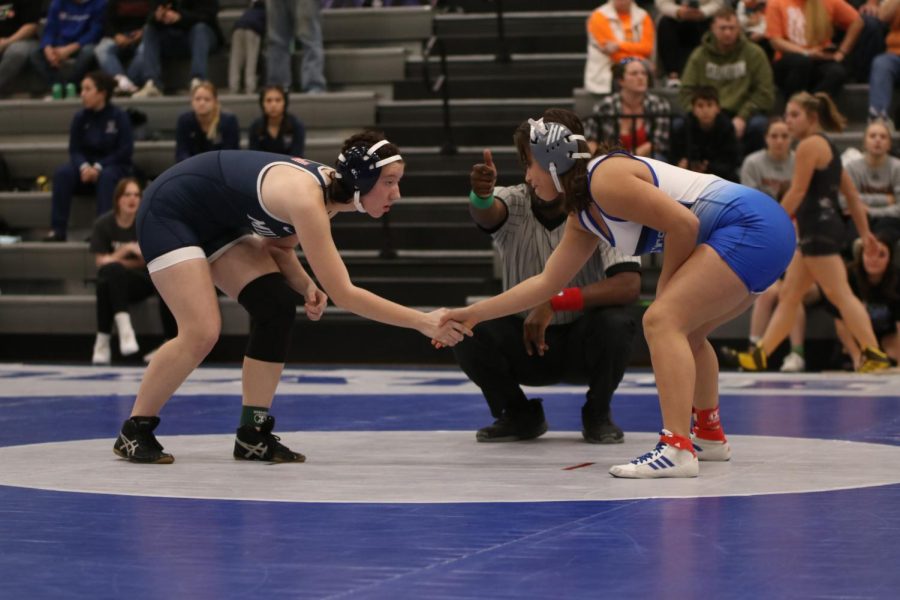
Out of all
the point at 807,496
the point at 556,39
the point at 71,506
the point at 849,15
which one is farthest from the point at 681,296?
the point at 556,39

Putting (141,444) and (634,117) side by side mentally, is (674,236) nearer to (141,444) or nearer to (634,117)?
(141,444)

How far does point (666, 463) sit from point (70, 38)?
988cm

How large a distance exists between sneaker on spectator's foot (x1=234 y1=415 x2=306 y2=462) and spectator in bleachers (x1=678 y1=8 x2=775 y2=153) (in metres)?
6.26

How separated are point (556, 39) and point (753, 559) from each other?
9610mm

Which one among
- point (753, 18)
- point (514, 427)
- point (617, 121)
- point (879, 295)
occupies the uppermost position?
point (753, 18)

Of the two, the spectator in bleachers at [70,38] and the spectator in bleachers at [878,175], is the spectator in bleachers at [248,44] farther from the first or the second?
the spectator in bleachers at [878,175]

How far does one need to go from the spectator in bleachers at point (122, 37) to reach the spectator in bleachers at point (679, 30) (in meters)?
4.53

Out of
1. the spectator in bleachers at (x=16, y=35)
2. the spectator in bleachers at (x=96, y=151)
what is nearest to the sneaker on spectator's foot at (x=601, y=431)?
the spectator in bleachers at (x=96, y=151)

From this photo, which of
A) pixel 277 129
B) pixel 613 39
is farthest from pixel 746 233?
pixel 613 39

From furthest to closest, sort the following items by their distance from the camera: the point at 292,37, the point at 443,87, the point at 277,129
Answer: the point at 292,37
the point at 443,87
the point at 277,129

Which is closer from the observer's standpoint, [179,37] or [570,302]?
[570,302]

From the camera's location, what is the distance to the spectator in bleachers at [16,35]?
1319cm

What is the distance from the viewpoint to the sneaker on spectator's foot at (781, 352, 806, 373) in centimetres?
914

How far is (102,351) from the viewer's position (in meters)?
9.82
